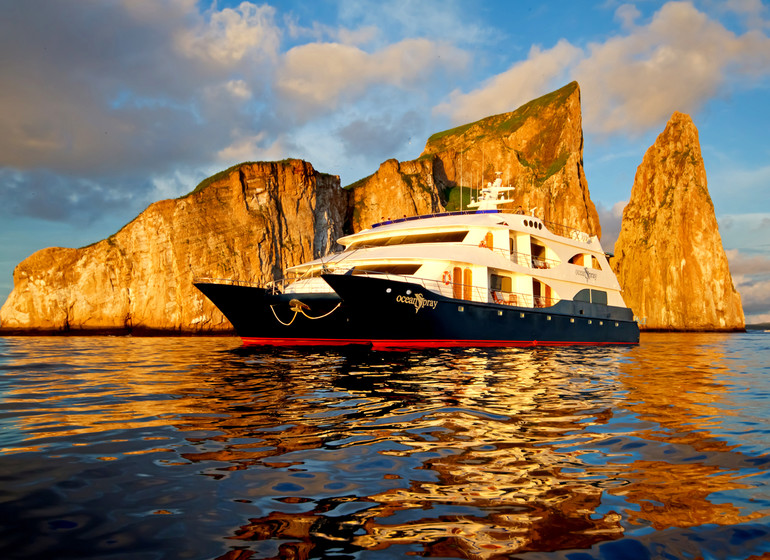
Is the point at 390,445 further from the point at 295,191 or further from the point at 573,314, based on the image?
the point at 295,191

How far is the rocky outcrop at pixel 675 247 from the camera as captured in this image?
94500 millimetres

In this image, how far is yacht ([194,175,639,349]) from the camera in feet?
59.0

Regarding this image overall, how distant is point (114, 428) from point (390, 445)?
3.29m

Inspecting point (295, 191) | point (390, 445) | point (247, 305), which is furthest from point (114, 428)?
point (295, 191)

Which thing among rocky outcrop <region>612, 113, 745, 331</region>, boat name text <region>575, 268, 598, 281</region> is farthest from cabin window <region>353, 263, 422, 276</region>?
rocky outcrop <region>612, 113, 745, 331</region>

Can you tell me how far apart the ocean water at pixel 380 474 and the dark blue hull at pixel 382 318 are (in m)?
8.78

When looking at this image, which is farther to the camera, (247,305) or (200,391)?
(247,305)

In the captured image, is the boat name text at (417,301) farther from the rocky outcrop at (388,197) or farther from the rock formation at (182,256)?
the rocky outcrop at (388,197)

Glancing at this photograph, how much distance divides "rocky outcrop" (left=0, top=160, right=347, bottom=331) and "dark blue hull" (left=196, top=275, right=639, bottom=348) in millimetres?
40623

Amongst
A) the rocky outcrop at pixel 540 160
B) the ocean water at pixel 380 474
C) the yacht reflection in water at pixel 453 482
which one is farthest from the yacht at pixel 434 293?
the rocky outcrop at pixel 540 160

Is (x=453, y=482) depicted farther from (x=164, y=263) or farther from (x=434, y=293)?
(x=164, y=263)

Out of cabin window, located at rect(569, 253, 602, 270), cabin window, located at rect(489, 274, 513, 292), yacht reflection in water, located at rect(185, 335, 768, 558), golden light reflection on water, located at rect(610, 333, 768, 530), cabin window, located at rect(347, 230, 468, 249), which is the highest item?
cabin window, located at rect(347, 230, 468, 249)

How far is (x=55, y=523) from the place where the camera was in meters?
3.03

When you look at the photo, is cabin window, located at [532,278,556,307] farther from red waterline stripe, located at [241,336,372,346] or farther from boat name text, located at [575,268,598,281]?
red waterline stripe, located at [241,336,372,346]
